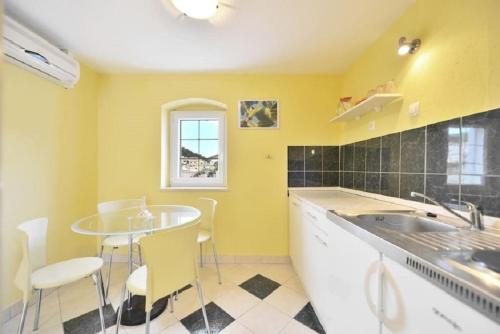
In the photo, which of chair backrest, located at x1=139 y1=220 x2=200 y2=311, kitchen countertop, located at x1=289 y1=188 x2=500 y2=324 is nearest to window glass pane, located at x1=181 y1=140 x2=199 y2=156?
chair backrest, located at x1=139 y1=220 x2=200 y2=311

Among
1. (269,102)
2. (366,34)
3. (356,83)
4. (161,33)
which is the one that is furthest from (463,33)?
(161,33)

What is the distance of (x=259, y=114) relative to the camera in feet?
7.80

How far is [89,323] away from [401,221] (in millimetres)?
2262

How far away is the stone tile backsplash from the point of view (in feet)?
3.15

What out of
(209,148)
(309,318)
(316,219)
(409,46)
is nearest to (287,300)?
(309,318)

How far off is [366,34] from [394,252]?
68.1 inches

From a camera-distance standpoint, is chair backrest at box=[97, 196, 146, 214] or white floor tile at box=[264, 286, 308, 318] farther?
chair backrest at box=[97, 196, 146, 214]

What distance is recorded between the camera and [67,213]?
204cm

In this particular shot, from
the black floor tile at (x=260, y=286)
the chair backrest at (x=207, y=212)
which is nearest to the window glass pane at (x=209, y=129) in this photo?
the chair backrest at (x=207, y=212)

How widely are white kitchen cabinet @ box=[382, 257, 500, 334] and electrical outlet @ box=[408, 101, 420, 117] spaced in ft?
3.45

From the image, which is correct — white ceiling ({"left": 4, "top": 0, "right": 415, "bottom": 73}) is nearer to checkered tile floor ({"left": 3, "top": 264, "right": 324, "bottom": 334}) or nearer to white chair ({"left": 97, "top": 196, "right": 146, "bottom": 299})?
white chair ({"left": 97, "top": 196, "right": 146, "bottom": 299})

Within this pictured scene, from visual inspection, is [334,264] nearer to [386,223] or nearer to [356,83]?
[386,223]

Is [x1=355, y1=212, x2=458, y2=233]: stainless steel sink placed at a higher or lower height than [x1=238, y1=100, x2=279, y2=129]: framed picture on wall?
lower

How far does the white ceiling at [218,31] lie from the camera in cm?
140
